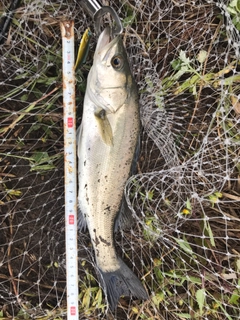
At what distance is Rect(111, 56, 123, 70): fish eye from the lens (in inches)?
78.7

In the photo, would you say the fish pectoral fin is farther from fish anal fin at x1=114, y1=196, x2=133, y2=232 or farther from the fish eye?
fish anal fin at x1=114, y1=196, x2=133, y2=232

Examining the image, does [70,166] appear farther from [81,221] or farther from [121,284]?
[121,284]

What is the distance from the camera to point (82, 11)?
2316mm

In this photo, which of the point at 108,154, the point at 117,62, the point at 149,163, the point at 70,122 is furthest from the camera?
the point at 149,163

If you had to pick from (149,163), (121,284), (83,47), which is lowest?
(121,284)

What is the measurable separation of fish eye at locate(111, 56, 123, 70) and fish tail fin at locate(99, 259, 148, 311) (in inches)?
43.3

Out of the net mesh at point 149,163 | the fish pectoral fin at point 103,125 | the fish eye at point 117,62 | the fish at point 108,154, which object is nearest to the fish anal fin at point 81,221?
the fish at point 108,154

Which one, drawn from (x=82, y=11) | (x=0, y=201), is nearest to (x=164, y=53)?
(x=82, y=11)

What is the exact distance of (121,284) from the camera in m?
2.28

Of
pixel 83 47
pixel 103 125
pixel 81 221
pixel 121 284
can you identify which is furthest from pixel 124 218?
pixel 83 47

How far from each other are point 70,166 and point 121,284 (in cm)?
76

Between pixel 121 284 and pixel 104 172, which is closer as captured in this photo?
pixel 104 172

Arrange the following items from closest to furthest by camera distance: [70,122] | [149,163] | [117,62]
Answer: [117,62]
[70,122]
[149,163]

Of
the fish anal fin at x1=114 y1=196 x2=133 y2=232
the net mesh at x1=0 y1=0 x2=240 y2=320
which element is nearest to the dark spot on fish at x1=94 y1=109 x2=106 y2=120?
the net mesh at x1=0 y1=0 x2=240 y2=320
